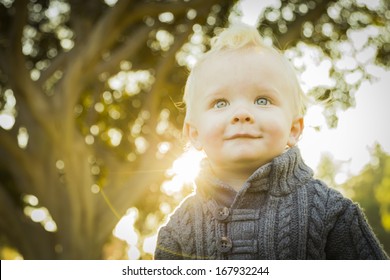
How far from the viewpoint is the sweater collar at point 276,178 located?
3.75 ft

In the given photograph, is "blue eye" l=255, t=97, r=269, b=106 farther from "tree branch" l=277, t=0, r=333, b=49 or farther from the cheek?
"tree branch" l=277, t=0, r=333, b=49

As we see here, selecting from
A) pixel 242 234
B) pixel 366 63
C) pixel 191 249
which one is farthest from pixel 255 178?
pixel 366 63

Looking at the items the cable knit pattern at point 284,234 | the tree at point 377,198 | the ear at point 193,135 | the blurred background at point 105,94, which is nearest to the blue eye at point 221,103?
the ear at point 193,135

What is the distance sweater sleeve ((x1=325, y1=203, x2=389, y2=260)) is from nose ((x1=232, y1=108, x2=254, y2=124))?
30 cm

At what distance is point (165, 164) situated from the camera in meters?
4.94

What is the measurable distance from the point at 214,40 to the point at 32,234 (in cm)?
446

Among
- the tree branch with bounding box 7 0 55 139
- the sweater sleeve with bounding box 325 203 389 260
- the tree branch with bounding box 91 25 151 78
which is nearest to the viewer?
the sweater sleeve with bounding box 325 203 389 260

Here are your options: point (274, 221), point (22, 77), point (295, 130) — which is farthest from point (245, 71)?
point (22, 77)

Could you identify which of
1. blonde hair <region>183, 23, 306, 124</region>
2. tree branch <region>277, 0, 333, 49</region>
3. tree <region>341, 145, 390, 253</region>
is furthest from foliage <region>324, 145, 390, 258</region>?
blonde hair <region>183, 23, 306, 124</region>

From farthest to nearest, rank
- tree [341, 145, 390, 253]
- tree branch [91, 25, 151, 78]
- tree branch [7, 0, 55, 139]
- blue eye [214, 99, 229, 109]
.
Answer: tree [341, 145, 390, 253], tree branch [91, 25, 151, 78], tree branch [7, 0, 55, 139], blue eye [214, 99, 229, 109]

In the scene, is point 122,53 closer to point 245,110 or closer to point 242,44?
point 242,44

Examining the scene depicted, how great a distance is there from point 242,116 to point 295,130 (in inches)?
7.6

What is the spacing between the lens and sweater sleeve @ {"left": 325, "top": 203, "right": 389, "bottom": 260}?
1.09 meters

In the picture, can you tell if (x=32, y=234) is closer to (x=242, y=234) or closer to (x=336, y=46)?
(x=336, y=46)
